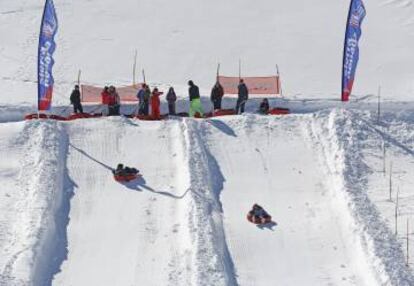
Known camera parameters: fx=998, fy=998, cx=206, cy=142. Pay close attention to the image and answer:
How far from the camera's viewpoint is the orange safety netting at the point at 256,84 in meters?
31.9

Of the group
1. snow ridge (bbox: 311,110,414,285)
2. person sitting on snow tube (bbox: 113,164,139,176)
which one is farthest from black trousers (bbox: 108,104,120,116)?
snow ridge (bbox: 311,110,414,285)

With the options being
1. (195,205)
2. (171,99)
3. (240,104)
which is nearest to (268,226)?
(195,205)

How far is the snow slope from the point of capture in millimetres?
33438

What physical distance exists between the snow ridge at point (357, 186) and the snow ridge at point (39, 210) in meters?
7.33

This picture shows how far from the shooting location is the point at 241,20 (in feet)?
128

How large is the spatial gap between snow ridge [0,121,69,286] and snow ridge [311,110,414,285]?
24.0 feet

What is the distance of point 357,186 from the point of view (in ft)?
86.6

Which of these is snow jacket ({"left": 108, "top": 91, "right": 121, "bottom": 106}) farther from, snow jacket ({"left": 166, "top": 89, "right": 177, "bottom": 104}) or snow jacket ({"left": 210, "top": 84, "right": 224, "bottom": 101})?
snow jacket ({"left": 210, "top": 84, "right": 224, "bottom": 101})

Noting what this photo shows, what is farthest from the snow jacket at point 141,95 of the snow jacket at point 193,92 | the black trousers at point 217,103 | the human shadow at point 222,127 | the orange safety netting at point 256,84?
the orange safety netting at point 256,84

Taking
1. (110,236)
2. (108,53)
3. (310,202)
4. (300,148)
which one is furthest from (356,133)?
(108,53)

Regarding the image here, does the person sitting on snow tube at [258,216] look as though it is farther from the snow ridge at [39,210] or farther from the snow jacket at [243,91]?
the snow jacket at [243,91]

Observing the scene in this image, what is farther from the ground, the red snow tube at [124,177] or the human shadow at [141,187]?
the red snow tube at [124,177]

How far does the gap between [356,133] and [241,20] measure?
1158cm

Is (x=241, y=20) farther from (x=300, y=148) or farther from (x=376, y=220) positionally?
(x=376, y=220)
